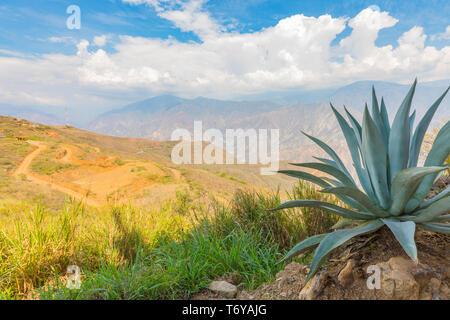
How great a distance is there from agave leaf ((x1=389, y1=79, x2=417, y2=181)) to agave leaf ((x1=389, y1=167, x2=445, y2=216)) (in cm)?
27

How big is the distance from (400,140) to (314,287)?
1373mm

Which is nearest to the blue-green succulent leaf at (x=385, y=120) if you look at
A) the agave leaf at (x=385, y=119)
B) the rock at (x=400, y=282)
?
the agave leaf at (x=385, y=119)

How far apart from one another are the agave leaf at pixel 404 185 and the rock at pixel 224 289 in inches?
56.0

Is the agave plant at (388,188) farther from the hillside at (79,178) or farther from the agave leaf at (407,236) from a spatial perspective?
the hillside at (79,178)

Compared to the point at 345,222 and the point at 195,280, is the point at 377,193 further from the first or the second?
the point at 195,280

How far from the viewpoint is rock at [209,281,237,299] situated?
2169 millimetres

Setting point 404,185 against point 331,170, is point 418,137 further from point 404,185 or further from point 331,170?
point 331,170

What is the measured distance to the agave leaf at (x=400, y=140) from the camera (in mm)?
2084

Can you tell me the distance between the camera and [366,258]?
1971mm

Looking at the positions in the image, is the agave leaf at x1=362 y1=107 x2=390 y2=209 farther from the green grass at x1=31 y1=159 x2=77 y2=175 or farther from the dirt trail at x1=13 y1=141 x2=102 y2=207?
the green grass at x1=31 y1=159 x2=77 y2=175

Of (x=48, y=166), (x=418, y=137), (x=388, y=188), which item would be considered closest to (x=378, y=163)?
(x=388, y=188)

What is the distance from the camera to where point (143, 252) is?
3.48 meters
